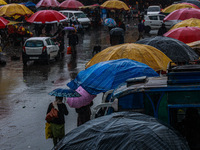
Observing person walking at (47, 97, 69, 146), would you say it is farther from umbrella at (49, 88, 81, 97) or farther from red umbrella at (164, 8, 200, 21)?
red umbrella at (164, 8, 200, 21)

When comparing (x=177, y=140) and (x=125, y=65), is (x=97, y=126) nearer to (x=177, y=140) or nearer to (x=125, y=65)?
(x=177, y=140)

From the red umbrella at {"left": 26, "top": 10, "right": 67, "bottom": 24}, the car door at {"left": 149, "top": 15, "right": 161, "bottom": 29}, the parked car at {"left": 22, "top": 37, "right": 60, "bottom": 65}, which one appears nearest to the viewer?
the parked car at {"left": 22, "top": 37, "right": 60, "bottom": 65}

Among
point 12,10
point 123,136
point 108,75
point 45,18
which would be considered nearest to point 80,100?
point 108,75

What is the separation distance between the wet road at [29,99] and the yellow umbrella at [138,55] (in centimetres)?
226

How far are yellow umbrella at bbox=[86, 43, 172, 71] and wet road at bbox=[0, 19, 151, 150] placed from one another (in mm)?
2255

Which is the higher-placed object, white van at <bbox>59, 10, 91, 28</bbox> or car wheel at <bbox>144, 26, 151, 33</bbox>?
white van at <bbox>59, 10, 91, 28</bbox>

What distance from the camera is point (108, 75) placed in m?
8.70

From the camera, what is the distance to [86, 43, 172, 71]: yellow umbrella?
10234 millimetres

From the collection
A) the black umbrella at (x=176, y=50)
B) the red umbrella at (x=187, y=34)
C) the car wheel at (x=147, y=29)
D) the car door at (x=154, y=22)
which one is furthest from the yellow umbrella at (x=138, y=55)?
the car door at (x=154, y=22)

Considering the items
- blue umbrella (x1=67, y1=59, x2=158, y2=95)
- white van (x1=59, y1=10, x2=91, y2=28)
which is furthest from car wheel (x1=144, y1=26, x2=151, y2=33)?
blue umbrella (x1=67, y1=59, x2=158, y2=95)

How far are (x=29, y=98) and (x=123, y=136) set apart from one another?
9.94 meters

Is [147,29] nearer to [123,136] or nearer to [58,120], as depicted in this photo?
[58,120]

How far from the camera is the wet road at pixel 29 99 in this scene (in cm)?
1023

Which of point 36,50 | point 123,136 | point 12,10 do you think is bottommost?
point 36,50
